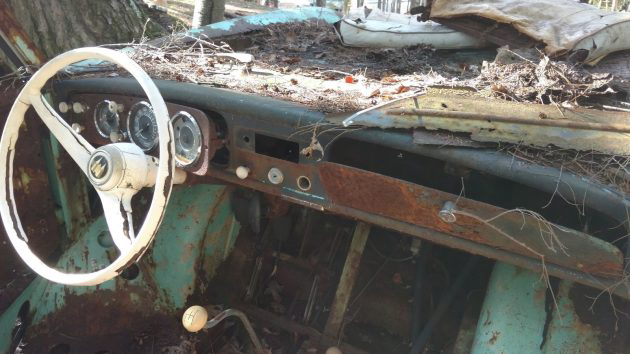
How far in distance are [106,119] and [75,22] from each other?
166 cm

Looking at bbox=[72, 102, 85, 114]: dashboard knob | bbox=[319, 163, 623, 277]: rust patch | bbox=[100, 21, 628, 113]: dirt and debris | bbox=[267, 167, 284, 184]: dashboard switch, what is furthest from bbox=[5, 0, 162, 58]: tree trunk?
bbox=[319, 163, 623, 277]: rust patch

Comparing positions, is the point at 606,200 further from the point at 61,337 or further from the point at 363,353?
the point at 61,337

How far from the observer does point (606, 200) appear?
51.9 inches

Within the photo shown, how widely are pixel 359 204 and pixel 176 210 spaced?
1090 mm

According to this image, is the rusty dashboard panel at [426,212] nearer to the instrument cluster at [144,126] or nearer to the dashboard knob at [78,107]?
the instrument cluster at [144,126]

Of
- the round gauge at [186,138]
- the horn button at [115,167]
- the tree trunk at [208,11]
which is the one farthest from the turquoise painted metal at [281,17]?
the horn button at [115,167]

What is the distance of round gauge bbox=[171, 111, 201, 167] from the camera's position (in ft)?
6.11

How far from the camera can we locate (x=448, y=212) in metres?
1.48

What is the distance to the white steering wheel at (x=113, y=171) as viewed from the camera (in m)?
1.59

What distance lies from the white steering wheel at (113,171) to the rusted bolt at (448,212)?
784 millimetres

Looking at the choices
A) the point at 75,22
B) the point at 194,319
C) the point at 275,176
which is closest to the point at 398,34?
the point at 275,176

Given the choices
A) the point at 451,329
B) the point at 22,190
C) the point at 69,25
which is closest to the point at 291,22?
the point at 69,25

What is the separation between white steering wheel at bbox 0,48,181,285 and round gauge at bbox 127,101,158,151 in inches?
9.1

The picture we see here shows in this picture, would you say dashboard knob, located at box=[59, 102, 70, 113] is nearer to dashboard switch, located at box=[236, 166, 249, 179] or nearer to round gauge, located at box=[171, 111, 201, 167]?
round gauge, located at box=[171, 111, 201, 167]
